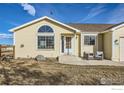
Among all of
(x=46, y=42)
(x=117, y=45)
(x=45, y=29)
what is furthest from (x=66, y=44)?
(x=117, y=45)

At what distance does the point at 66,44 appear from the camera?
18.5 meters

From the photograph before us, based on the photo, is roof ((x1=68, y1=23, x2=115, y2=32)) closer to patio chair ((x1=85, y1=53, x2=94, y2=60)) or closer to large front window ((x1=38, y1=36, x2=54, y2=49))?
patio chair ((x1=85, y1=53, x2=94, y2=60))

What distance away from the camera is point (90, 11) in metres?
13.9

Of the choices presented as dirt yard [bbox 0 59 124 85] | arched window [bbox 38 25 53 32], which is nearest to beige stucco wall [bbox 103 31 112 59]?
dirt yard [bbox 0 59 124 85]

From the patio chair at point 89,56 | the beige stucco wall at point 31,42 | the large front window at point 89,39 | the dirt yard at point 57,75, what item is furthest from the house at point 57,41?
the dirt yard at point 57,75

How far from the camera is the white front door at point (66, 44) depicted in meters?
18.2

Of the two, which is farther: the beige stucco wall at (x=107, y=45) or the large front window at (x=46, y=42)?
the large front window at (x=46, y=42)

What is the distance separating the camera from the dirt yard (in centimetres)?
1007

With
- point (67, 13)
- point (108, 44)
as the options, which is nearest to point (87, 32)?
point (108, 44)

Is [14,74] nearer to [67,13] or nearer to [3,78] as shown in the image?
[3,78]

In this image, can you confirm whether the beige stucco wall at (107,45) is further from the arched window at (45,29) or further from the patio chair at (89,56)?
the arched window at (45,29)

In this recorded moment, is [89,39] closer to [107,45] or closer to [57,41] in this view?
[107,45]

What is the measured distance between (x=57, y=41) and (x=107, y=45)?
414cm
